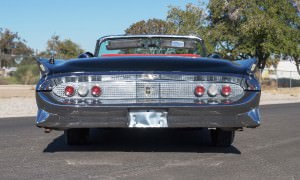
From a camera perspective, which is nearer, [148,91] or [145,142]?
[148,91]

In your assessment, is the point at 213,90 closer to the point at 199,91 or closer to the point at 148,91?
the point at 199,91

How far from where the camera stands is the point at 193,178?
15.6ft

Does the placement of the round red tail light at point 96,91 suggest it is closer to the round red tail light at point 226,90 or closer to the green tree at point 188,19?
the round red tail light at point 226,90

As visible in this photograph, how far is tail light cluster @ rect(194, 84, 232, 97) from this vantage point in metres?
5.43

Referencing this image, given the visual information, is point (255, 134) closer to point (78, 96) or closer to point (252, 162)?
point (252, 162)

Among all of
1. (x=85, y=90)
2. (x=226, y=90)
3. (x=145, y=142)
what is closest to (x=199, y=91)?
(x=226, y=90)

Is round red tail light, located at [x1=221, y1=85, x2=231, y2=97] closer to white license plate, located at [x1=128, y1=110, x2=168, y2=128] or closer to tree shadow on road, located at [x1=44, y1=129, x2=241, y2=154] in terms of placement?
white license plate, located at [x1=128, y1=110, x2=168, y2=128]

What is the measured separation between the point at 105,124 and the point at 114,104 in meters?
0.24

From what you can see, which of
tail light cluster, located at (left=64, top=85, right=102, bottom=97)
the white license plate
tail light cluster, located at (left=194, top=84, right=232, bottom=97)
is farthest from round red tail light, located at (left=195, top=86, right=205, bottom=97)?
tail light cluster, located at (left=64, top=85, right=102, bottom=97)

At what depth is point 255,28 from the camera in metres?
30.7

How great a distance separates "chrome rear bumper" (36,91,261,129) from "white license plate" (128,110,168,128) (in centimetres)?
4

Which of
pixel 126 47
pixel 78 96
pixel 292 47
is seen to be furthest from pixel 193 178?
pixel 292 47

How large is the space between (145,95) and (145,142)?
1768mm

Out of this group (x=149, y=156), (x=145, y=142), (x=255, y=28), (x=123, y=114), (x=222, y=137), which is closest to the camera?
(x=123, y=114)
